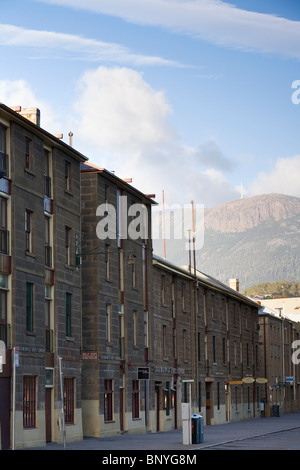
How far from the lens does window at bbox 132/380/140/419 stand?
51406mm

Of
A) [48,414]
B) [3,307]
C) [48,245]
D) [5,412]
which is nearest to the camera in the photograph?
[5,412]

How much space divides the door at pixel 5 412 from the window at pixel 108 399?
1126cm

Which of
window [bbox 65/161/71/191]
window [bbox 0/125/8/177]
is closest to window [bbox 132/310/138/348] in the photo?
window [bbox 65/161/71/191]

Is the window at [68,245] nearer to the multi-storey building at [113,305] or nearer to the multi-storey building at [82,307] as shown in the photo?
the multi-storey building at [82,307]

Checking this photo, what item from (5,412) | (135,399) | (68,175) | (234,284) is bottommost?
(135,399)

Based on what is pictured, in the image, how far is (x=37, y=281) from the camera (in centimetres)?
3928

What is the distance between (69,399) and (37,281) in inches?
262

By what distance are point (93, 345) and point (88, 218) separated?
6.51m

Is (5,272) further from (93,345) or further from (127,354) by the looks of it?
(127,354)

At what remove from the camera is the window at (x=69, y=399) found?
138ft

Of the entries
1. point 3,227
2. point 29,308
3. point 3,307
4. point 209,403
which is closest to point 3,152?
point 3,227

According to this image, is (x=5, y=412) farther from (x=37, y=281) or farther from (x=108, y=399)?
(x=108, y=399)

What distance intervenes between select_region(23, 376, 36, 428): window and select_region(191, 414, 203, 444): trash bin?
6.67 meters

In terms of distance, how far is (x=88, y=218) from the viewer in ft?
154
